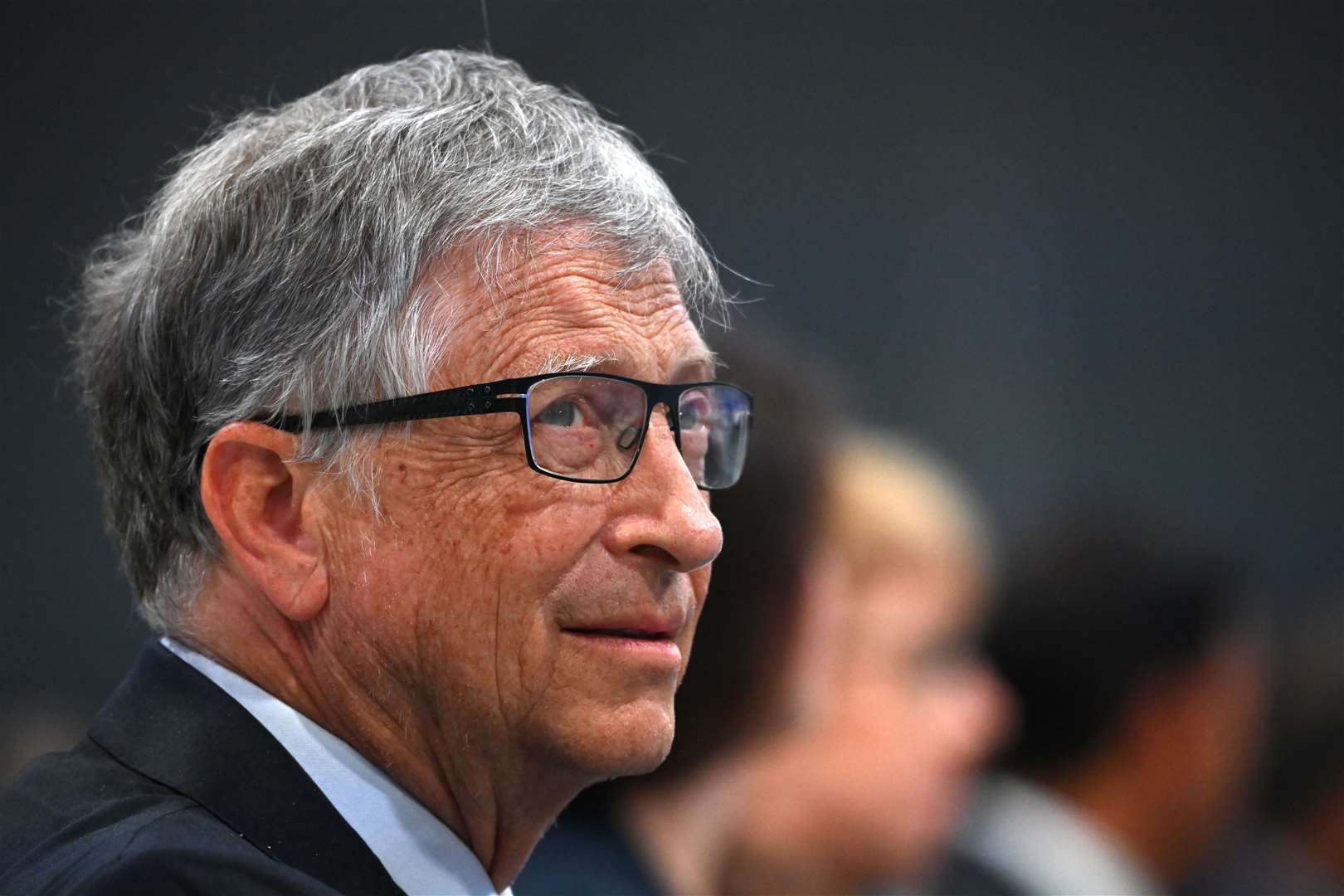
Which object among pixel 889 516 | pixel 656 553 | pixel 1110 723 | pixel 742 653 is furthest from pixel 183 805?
pixel 1110 723

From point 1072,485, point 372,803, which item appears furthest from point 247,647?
point 1072,485

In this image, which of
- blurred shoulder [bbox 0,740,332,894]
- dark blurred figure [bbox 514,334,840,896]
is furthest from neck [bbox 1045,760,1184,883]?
blurred shoulder [bbox 0,740,332,894]

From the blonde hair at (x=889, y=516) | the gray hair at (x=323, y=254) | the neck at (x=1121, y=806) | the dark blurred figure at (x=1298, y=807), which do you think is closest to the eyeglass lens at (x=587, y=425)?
the gray hair at (x=323, y=254)

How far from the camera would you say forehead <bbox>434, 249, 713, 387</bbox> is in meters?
1.69

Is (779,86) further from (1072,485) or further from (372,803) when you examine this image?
(372,803)

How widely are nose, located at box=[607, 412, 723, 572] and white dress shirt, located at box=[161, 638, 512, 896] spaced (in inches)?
14.7

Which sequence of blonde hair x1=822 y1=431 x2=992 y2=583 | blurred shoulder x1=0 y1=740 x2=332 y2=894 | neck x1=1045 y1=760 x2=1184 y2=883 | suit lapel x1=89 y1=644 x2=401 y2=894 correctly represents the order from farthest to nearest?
neck x1=1045 y1=760 x2=1184 y2=883 → blonde hair x1=822 y1=431 x2=992 y2=583 → suit lapel x1=89 y1=644 x2=401 y2=894 → blurred shoulder x1=0 y1=740 x2=332 y2=894

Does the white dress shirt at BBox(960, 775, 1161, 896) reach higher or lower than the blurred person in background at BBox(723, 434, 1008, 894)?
lower

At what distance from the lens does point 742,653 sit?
99.4 inches

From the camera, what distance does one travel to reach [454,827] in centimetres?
177

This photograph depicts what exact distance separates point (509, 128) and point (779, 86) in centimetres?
373

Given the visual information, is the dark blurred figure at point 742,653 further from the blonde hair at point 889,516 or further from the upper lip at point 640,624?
the upper lip at point 640,624

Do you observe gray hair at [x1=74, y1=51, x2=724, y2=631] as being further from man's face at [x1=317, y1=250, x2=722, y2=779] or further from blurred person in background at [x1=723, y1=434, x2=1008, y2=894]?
blurred person in background at [x1=723, y1=434, x2=1008, y2=894]

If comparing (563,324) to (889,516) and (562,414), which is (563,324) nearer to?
(562,414)
